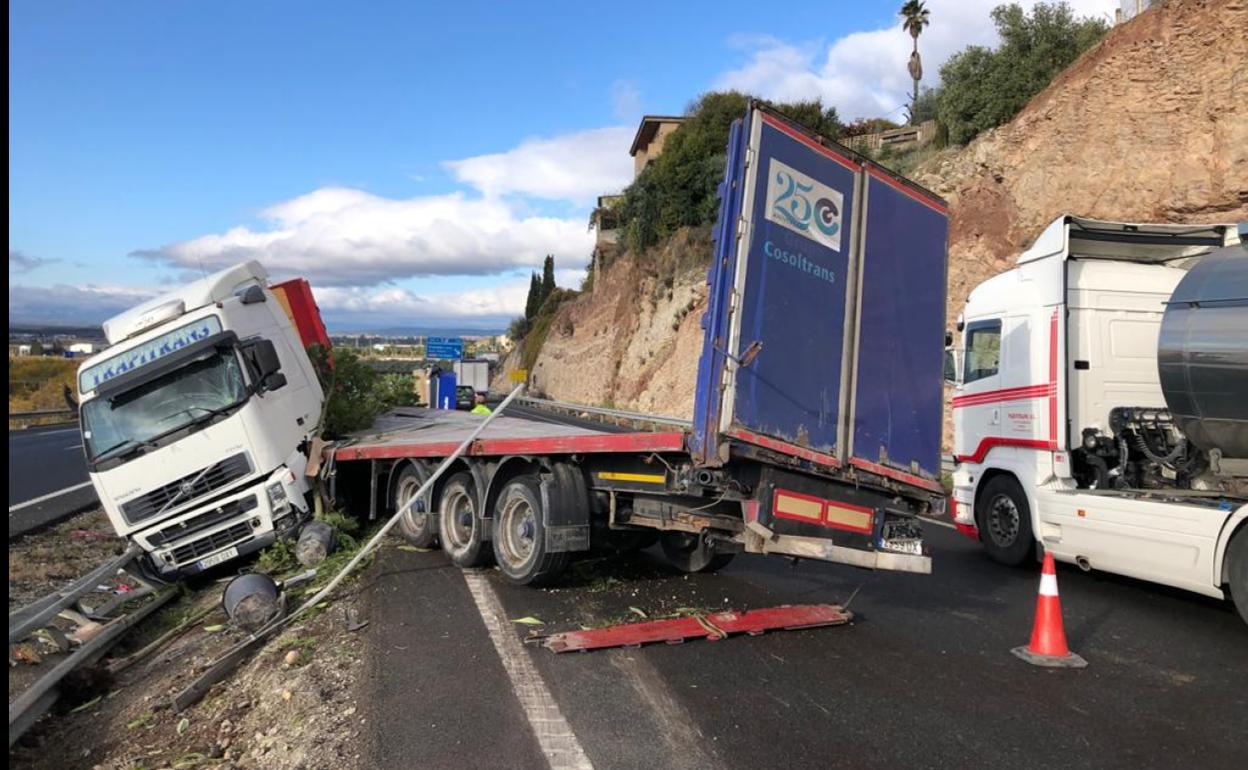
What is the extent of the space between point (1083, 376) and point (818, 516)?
3980 millimetres

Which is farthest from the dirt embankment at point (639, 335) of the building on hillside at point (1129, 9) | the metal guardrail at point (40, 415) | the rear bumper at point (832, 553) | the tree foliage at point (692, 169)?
the rear bumper at point (832, 553)

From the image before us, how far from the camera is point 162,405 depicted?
8.44 m

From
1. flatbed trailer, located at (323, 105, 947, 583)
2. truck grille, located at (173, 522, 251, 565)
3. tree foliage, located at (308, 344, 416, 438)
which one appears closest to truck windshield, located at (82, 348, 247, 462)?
truck grille, located at (173, 522, 251, 565)

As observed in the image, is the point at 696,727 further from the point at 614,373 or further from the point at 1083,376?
the point at 614,373

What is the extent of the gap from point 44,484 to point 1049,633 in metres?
17.7

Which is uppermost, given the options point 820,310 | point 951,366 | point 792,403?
point 951,366

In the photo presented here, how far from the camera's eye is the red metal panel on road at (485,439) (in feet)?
19.1

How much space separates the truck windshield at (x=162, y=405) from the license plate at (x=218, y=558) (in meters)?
1.27

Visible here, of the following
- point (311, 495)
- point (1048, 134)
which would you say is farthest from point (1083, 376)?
point (1048, 134)

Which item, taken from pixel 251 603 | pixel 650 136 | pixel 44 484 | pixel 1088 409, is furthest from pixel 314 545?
pixel 650 136

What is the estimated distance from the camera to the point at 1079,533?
24.6ft

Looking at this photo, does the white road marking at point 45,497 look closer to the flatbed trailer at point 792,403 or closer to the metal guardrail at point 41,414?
the flatbed trailer at point 792,403

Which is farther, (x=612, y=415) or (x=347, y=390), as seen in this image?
(x=612, y=415)

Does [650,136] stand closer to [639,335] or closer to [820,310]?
[639,335]
